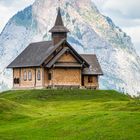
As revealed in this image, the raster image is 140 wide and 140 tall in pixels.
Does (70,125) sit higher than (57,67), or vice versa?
(57,67)

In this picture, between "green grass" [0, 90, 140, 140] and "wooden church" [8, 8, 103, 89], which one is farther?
"wooden church" [8, 8, 103, 89]

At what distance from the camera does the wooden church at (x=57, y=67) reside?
10756cm

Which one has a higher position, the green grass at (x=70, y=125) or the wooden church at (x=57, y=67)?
the wooden church at (x=57, y=67)

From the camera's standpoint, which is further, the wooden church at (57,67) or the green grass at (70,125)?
the wooden church at (57,67)

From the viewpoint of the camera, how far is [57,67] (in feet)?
351

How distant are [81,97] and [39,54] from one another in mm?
16355

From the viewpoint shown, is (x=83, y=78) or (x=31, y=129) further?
(x=83, y=78)

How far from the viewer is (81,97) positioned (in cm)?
9750

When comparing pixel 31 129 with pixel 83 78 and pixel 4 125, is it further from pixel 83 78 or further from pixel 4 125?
pixel 83 78

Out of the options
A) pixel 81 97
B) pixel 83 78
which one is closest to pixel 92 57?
pixel 83 78

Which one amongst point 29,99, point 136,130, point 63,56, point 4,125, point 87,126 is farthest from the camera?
point 63,56

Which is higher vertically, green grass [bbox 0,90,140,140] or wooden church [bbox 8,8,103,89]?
wooden church [bbox 8,8,103,89]

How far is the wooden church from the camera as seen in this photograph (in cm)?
10756

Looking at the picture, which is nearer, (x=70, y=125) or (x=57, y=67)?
(x=70, y=125)
